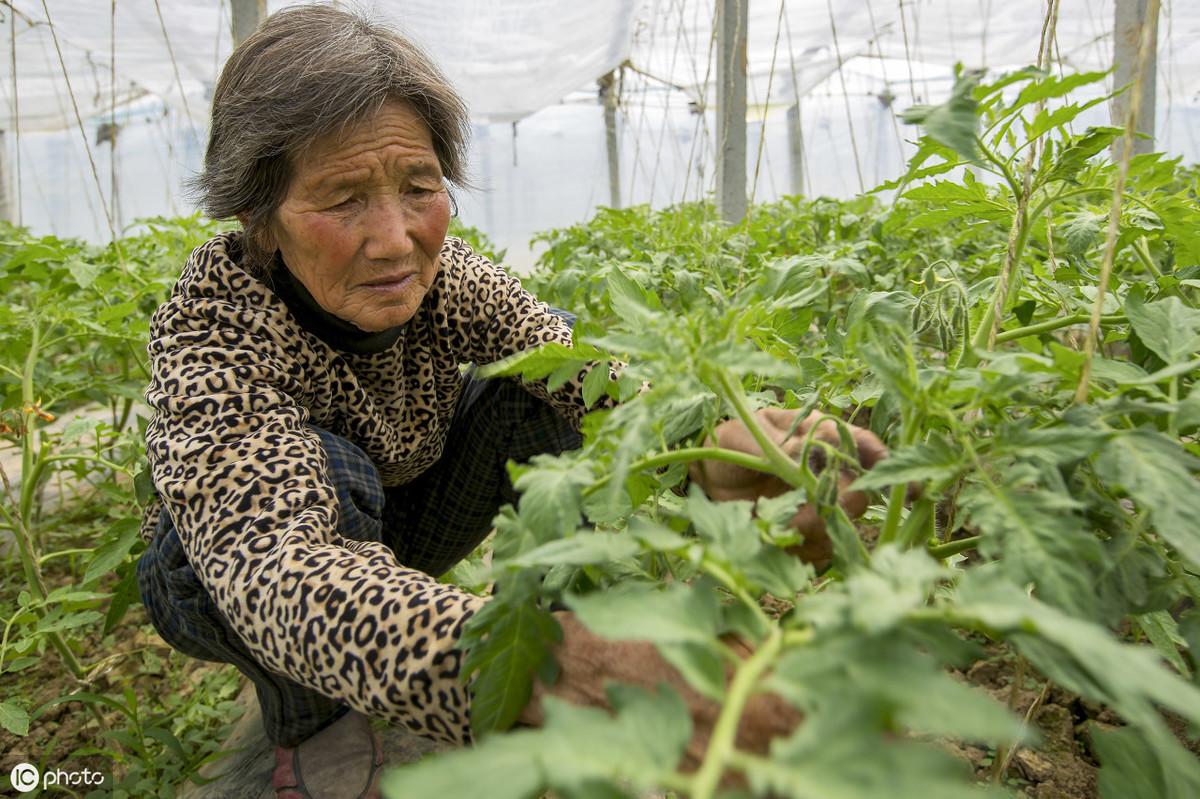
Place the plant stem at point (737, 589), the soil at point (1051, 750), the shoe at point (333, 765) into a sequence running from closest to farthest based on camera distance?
the plant stem at point (737, 589), the soil at point (1051, 750), the shoe at point (333, 765)

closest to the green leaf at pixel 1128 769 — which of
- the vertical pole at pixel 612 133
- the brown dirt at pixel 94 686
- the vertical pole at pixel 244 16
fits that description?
the brown dirt at pixel 94 686

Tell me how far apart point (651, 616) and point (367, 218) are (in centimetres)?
91

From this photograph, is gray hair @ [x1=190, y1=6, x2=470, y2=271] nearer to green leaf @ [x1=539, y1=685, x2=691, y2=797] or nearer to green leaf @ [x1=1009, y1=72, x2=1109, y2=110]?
green leaf @ [x1=1009, y1=72, x2=1109, y2=110]

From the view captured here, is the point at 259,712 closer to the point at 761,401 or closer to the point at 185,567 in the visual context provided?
the point at 185,567

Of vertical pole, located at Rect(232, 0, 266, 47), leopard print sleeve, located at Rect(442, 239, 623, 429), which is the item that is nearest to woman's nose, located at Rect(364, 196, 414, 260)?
leopard print sleeve, located at Rect(442, 239, 623, 429)

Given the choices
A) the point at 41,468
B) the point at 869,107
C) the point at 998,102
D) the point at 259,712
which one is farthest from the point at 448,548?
the point at 869,107

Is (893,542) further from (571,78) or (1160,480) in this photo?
(571,78)

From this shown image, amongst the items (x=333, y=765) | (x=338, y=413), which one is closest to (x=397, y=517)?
(x=338, y=413)

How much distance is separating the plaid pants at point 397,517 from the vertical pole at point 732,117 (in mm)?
2155

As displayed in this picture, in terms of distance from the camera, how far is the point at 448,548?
68.8 inches

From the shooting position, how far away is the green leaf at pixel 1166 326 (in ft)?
2.35

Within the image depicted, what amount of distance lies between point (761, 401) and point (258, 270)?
800 millimetres

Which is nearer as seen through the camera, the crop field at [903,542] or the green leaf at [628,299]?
the crop field at [903,542]

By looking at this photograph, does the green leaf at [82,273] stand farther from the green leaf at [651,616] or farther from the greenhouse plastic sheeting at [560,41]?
the greenhouse plastic sheeting at [560,41]
